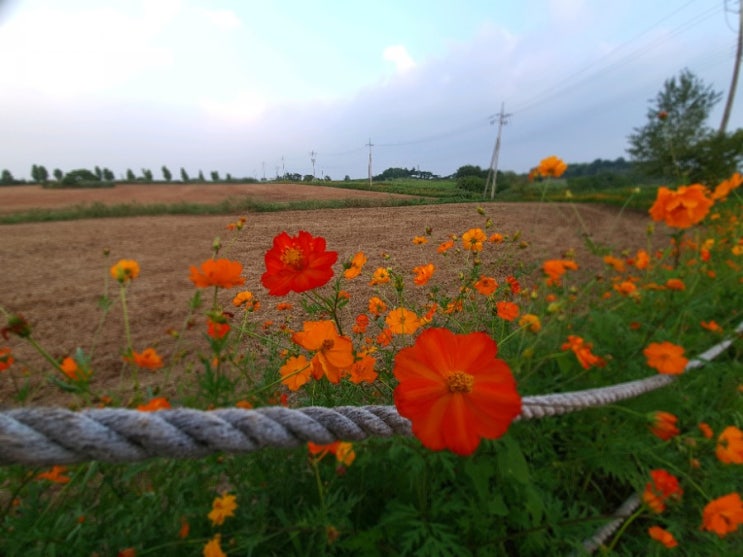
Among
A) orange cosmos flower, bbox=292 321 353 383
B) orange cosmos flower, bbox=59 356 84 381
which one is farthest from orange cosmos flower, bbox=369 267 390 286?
orange cosmos flower, bbox=59 356 84 381

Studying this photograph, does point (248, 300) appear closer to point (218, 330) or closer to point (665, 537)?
point (218, 330)

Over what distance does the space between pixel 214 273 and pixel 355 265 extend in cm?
27

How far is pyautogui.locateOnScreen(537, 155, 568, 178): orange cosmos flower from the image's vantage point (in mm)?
688

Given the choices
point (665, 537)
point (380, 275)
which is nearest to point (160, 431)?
point (380, 275)

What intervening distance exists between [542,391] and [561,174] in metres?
0.62

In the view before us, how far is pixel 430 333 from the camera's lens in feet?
1.79

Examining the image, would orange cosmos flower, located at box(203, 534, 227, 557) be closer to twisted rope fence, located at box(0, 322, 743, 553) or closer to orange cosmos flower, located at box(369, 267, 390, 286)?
twisted rope fence, located at box(0, 322, 743, 553)

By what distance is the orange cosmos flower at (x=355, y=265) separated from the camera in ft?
2.24

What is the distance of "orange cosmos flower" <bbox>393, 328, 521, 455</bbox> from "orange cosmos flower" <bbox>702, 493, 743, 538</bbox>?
63 cm

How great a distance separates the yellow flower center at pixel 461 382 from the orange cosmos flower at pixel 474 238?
45cm

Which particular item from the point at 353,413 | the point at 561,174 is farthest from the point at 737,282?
the point at 353,413

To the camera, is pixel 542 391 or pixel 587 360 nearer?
pixel 587 360

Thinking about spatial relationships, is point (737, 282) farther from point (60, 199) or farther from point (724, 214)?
point (60, 199)

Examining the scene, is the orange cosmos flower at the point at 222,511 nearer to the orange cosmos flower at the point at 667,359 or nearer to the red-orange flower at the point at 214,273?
the red-orange flower at the point at 214,273
